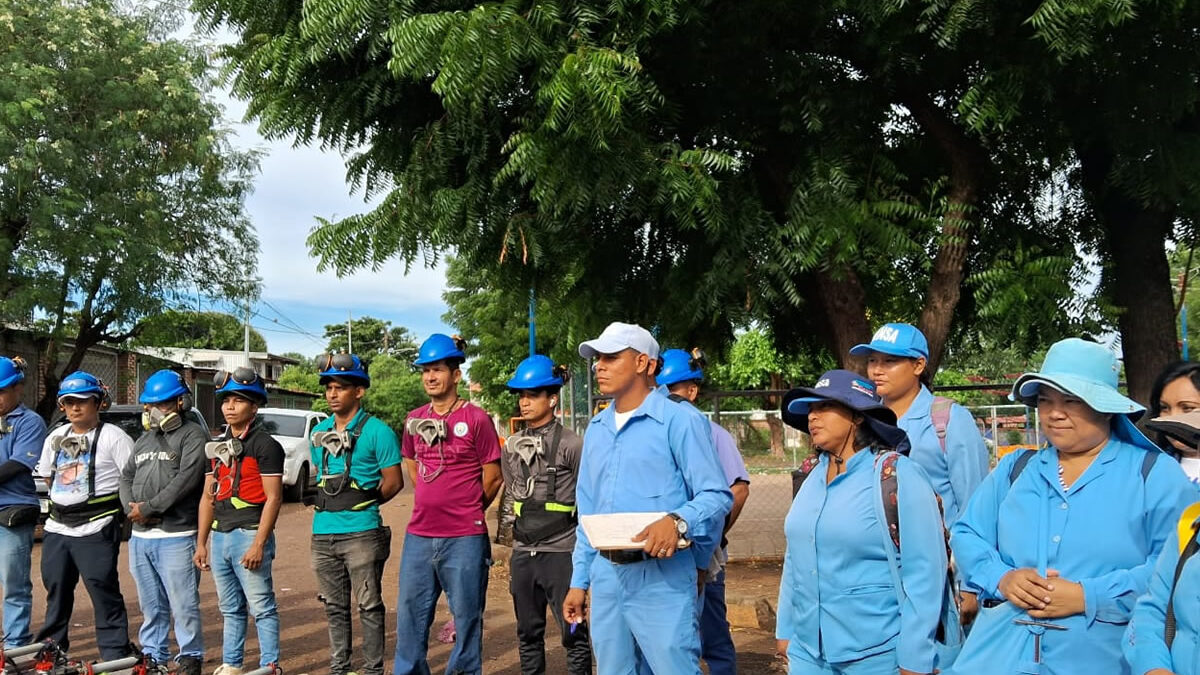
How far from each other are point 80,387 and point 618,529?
4184 mm

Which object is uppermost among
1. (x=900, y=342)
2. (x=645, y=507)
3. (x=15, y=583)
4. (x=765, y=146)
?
(x=765, y=146)

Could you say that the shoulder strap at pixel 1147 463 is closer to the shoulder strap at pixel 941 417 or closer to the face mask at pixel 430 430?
the shoulder strap at pixel 941 417

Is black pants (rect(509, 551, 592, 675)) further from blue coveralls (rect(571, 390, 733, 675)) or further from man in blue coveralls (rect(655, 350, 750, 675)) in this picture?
blue coveralls (rect(571, 390, 733, 675))

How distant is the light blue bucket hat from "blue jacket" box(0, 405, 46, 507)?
6.09 m

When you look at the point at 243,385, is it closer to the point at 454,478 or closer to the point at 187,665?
the point at 454,478

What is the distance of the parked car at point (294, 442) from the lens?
1977 centimetres

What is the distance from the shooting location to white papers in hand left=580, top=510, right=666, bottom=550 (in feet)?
13.1

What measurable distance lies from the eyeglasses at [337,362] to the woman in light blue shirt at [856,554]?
323 cm

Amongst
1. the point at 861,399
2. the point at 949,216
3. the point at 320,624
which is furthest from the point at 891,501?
the point at 320,624

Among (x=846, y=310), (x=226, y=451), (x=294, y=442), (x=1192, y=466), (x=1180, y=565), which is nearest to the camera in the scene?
(x=1180, y=565)

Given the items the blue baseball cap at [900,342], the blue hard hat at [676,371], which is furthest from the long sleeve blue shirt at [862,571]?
the blue hard hat at [676,371]

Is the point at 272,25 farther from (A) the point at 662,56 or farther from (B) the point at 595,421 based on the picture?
(B) the point at 595,421

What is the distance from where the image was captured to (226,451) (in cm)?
605

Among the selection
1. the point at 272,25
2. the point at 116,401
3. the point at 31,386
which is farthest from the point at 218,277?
the point at 272,25
